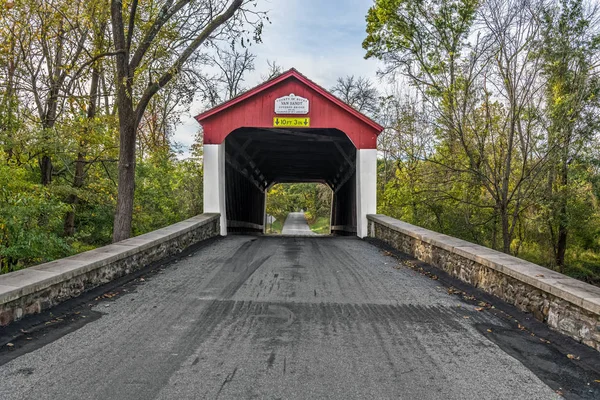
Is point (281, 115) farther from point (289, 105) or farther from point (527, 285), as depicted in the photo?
point (527, 285)

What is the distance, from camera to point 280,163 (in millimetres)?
18297

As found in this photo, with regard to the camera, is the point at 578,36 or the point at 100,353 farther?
the point at 578,36

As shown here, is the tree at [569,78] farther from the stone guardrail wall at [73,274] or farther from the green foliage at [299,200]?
the green foliage at [299,200]

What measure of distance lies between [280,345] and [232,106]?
8514 millimetres

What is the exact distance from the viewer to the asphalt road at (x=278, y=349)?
7.69 ft

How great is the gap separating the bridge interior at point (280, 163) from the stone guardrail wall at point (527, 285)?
22.3ft

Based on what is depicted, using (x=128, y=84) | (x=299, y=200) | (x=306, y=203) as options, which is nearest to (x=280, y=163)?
(x=128, y=84)

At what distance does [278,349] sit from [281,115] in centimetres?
842

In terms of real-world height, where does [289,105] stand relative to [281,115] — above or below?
above

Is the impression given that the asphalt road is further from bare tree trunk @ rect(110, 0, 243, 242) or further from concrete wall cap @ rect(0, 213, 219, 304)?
bare tree trunk @ rect(110, 0, 243, 242)

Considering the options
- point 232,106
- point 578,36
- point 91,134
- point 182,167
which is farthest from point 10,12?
point 578,36

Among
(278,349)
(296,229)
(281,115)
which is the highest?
(281,115)

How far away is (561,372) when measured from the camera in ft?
8.68

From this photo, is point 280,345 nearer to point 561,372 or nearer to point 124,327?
point 124,327
